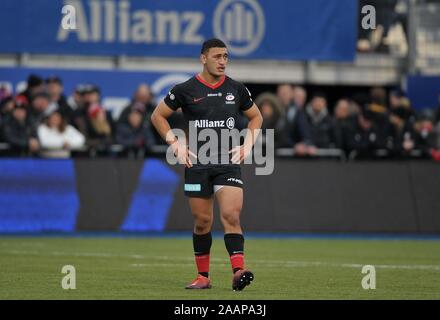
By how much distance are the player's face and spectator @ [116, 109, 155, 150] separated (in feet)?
35.2

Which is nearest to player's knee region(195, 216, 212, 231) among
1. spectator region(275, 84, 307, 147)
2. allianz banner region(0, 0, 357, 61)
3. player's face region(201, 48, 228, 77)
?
player's face region(201, 48, 228, 77)

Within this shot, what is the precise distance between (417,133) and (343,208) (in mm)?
2895

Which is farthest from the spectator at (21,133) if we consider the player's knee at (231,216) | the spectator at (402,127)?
the player's knee at (231,216)

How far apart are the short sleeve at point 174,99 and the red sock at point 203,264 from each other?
1621 millimetres

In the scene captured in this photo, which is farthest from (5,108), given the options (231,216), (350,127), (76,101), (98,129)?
(231,216)

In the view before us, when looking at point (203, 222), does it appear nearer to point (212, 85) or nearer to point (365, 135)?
point (212, 85)

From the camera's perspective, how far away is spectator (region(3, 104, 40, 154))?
2302 centimetres

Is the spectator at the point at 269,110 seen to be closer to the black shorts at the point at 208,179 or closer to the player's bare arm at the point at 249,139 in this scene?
the player's bare arm at the point at 249,139

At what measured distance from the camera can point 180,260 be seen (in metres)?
17.2

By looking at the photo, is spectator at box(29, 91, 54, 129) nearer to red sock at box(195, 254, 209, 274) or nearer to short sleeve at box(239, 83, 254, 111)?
short sleeve at box(239, 83, 254, 111)

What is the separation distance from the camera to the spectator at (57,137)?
912 inches

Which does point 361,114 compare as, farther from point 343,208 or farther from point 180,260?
point 180,260
